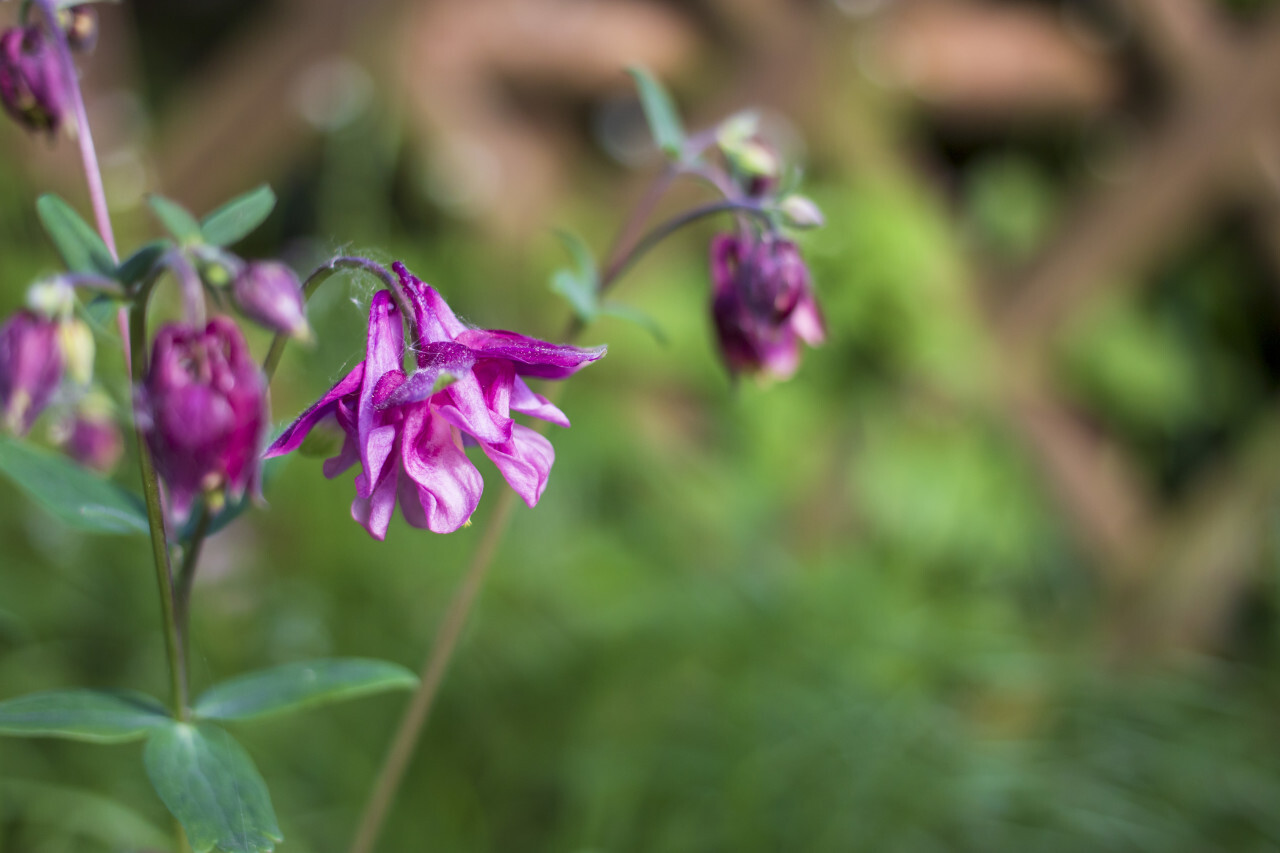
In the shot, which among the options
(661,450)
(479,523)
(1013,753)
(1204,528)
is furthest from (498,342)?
(1204,528)

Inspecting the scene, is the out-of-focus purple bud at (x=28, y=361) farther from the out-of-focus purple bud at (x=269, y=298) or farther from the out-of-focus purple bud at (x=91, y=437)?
the out-of-focus purple bud at (x=91, y=437)

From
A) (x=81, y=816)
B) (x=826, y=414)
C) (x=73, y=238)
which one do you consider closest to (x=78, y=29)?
(x=73, y=238)

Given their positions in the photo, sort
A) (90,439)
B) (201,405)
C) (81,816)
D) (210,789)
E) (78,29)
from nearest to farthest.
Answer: (201,405)
(210,789)
(78,29)
(90,439)
(81,816)

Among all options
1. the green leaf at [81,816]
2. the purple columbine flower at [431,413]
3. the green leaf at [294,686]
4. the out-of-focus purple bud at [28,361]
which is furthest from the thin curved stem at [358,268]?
the green leaf at [81,816]

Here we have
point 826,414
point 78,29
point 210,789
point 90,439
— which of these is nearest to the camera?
point 210,789

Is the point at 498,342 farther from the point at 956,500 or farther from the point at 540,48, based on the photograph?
the point at 540,48

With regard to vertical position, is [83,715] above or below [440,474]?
below

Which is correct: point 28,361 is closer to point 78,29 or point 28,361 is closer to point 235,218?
point 235,218
